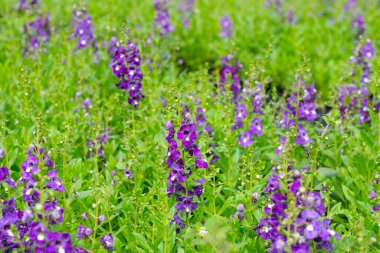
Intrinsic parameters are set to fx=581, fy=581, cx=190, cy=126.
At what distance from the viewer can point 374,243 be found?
4664 mm

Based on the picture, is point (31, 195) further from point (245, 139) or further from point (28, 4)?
point (28, 4)

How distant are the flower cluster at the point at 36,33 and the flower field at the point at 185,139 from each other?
4cm

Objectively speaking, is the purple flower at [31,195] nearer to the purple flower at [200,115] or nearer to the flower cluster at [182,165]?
the flower cluster at [182,165]

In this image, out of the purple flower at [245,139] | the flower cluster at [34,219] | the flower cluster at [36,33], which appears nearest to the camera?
the flower cluster at [34,219]

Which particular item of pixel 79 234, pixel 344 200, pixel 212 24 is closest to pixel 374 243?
pixel 344 200

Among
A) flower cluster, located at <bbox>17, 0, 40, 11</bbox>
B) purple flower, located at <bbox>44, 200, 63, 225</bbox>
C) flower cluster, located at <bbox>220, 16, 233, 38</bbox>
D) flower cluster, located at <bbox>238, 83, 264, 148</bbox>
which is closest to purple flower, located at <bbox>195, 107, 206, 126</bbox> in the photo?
flower cluster, located at <bbox>238, 83, 264, 148</bbox>

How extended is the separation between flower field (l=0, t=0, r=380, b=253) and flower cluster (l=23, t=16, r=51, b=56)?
0.12ft

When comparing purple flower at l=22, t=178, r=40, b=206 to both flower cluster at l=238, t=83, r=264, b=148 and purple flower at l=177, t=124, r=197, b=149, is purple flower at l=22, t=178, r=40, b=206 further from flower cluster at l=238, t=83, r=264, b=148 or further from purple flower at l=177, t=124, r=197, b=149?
flower cluster at l=238, t=83, r=264, b=148

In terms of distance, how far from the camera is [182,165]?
4.49 metres

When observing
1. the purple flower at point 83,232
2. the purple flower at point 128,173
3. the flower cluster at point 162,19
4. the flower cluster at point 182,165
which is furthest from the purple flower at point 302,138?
the flower cluster at point 162,19

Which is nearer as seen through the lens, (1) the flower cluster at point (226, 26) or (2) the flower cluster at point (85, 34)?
(2) the flower cluster at point (85, 34)

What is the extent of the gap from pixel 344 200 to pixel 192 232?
214cm

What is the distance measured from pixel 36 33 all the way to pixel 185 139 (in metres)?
5.45

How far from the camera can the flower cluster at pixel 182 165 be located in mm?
4359
